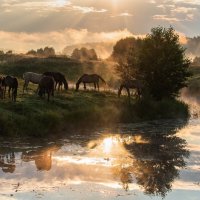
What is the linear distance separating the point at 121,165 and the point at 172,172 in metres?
2.73

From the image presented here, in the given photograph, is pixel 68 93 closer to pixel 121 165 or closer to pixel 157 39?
A: pixel 157 39

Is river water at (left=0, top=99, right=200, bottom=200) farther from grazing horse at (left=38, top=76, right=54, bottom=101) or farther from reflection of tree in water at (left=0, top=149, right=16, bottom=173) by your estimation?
grazing horse at (left=38, top=76, right=54, bottom=101)

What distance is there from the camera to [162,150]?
29.3 meters

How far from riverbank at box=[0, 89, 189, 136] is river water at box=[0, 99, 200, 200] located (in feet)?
3.83

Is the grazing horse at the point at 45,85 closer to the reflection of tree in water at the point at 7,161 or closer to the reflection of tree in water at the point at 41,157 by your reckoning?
the reflection of tree in water at the point at 41,157

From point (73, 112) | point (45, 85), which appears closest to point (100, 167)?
point (73, 112)

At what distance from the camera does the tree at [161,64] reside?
51.7 meters

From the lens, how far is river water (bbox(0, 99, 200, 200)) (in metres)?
19.1

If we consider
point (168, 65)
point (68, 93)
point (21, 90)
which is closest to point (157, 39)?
point (168, 65)

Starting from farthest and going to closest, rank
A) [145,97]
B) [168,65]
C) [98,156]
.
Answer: [168,65], [145,97], [98,156]

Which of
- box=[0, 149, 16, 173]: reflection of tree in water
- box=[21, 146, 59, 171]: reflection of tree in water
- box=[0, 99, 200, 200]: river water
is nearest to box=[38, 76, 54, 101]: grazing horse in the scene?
box=[0, 99, 200, 200]: river water

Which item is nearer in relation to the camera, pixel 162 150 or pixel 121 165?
pixel 121 165

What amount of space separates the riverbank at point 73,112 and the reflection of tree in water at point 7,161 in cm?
377

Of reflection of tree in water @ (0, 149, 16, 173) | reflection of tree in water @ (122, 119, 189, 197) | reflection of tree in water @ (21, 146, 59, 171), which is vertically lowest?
reflection of tree in water @ (122, 119, 189, 197)
